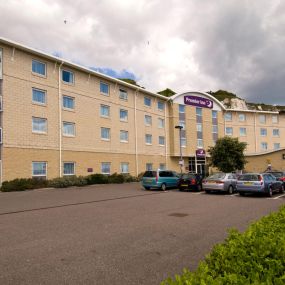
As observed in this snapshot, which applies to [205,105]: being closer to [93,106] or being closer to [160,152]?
[160,152]

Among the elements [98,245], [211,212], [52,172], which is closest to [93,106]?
[52,172]

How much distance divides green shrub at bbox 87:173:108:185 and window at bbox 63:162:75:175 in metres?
1.83

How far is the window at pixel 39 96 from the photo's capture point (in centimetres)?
2616

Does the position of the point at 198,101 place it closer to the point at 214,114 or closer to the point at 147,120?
the point at 214,114

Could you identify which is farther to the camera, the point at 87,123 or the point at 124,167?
the point at 124,167

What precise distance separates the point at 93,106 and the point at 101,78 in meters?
3.59

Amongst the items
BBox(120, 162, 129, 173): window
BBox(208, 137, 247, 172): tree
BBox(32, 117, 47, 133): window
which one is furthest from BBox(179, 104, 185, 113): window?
BBox(32, 117, 47, 133): window

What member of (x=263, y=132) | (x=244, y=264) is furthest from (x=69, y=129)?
(x=263, y=132)

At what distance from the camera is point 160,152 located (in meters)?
40.9

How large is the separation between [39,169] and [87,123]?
741 cm

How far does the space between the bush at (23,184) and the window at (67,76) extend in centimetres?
1039

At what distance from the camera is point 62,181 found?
82.8 ft

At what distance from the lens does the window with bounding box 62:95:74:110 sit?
28.6m

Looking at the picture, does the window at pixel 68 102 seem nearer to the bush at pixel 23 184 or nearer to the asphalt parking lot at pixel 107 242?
the bush at pixel 23 184
